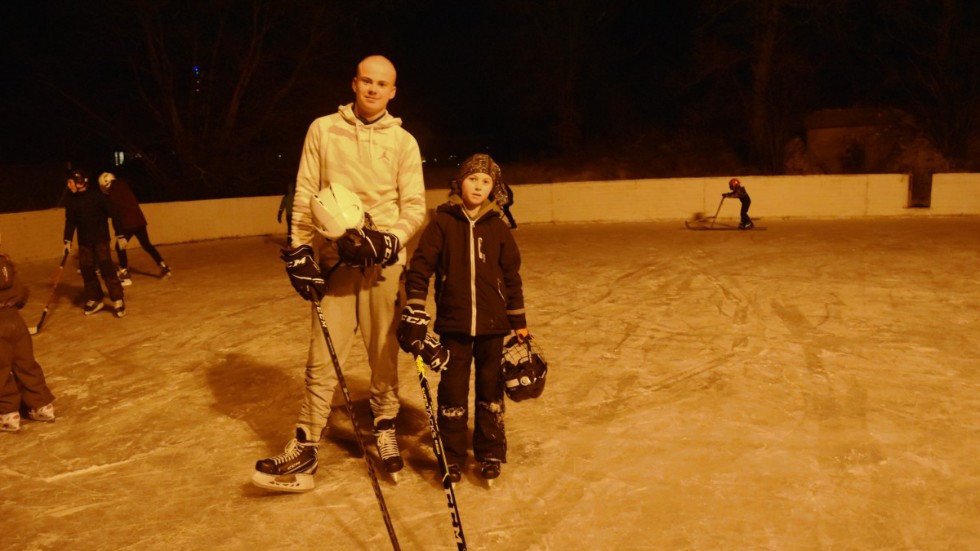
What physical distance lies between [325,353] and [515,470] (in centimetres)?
118

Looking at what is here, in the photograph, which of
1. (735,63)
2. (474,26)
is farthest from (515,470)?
(474,26)

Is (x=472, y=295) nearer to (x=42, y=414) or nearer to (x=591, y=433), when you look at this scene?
(x=591, y=433)

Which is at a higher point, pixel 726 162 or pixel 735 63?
pixel 735 63

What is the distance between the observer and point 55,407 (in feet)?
17.3

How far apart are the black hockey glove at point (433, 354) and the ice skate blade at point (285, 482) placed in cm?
86

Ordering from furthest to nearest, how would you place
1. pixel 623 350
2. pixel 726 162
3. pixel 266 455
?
pixel 726 162 → pixel 623 350 → pixel 266 455

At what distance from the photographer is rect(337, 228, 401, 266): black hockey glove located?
3363mm

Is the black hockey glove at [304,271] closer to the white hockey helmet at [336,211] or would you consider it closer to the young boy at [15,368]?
the white hockey helmet at [336,211]

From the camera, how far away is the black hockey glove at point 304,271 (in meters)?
3.45

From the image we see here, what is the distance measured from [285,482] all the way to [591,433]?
179 cm

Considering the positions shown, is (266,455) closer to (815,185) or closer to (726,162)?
(815,185)

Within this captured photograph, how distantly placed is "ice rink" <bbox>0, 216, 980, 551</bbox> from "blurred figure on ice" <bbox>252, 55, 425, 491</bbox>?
0.99 feet

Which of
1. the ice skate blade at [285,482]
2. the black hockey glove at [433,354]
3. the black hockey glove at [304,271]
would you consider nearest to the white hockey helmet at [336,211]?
the black hockey glove at [304,271]

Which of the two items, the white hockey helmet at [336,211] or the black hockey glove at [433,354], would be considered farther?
the black hockey glove at [433,354]
